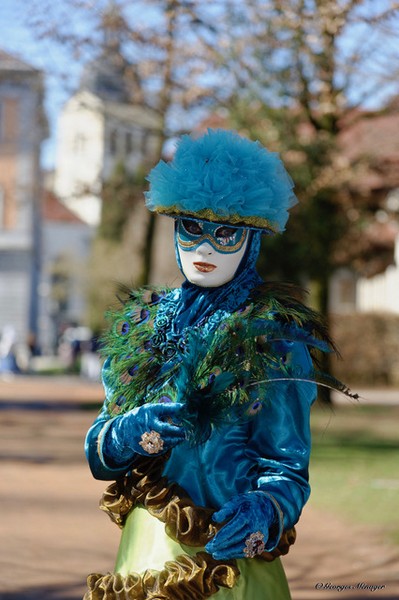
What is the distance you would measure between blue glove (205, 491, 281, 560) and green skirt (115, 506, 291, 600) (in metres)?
0.12

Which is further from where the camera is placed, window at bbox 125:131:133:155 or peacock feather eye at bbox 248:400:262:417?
window at bbox 125:131:133:155

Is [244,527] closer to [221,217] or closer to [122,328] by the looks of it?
[122,328]

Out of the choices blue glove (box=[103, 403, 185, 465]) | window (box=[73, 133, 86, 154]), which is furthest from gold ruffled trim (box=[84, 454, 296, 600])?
window (box=[73, 133, 86, 154])

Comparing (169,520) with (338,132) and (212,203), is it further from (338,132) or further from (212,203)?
(338,132)

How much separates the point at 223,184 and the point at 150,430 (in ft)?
2.31

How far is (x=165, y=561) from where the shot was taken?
8.91 feet

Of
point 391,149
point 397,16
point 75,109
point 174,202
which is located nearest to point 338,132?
point 391,149

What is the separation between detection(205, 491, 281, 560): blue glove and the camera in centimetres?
257

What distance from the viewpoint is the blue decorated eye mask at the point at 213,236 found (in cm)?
292

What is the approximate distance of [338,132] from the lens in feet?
57.7

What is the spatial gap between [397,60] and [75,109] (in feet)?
22.3

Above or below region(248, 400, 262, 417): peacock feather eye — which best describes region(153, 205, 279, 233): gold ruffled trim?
above

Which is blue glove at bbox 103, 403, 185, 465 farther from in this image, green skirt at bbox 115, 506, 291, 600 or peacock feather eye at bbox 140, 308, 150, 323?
peacock feather eye at bbox 140, 308, 150, 323

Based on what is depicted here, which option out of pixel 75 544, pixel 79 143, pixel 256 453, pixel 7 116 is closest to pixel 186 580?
pixel 256 453
